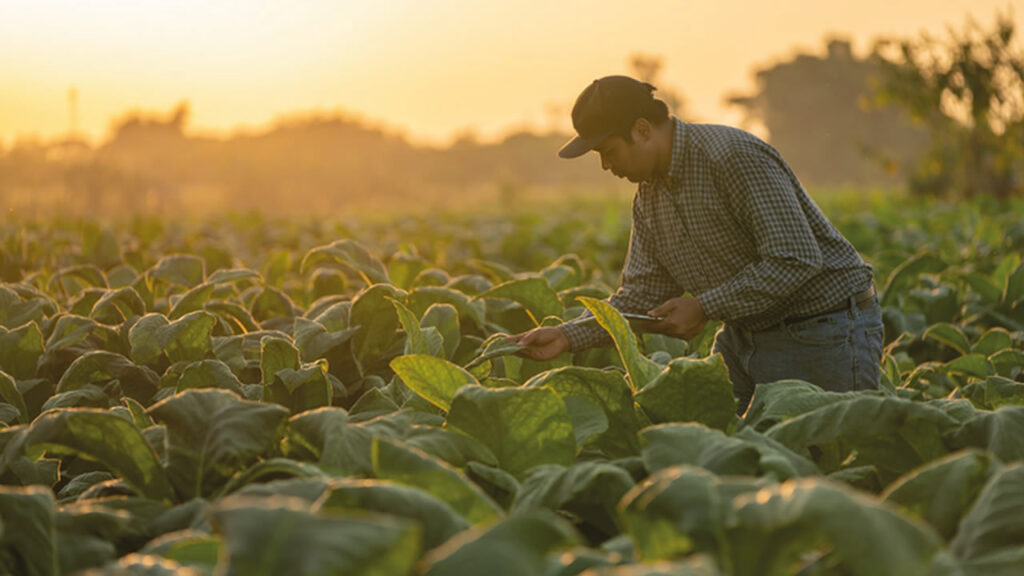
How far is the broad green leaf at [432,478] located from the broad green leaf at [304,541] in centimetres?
41

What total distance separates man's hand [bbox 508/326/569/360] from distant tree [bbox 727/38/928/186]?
8863 centimetres

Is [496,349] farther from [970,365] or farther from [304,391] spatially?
[970,365]

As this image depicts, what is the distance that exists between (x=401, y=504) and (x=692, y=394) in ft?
2.74

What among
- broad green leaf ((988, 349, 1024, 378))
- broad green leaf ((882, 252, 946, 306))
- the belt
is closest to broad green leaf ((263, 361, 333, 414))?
the belt

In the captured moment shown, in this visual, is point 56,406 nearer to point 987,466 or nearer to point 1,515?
point 1,515

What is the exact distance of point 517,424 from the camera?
183 centimetres

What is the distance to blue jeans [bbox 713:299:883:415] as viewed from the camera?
3238 mm

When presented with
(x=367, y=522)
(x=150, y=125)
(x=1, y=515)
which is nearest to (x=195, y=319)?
(x=1, y=515)

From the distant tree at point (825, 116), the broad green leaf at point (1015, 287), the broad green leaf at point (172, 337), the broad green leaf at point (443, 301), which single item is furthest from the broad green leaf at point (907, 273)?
the distant tree at point (825, 116)

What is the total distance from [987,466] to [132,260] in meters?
4.67

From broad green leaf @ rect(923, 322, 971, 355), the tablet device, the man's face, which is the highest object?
the man's face

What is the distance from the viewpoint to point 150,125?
12738cm

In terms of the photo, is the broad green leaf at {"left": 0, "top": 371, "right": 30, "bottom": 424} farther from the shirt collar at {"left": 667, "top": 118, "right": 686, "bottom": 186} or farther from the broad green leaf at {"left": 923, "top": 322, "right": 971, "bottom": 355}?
the broad green leaf at {"left": 923, "top": 322, "right": 971, "bottom": 355}

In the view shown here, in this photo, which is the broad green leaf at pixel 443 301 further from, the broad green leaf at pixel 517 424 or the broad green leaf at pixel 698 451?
the broad green leaf at pixel 698 451
